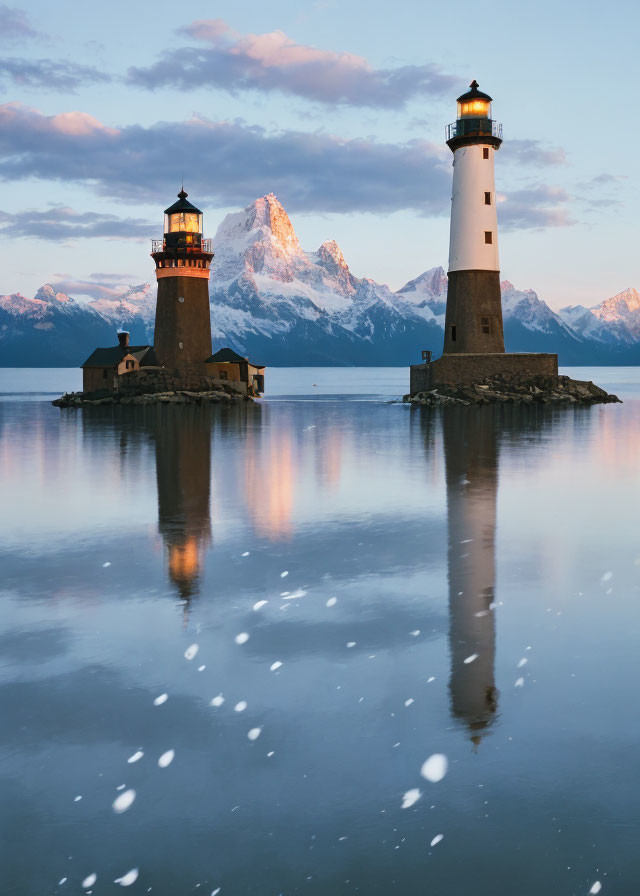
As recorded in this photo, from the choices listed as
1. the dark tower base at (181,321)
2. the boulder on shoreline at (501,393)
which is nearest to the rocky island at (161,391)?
the dark tower base at (181,321)

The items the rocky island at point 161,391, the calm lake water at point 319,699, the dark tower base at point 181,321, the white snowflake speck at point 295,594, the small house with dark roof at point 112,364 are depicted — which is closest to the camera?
the calm lake water at point 319,699

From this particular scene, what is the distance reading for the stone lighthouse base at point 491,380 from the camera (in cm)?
5581

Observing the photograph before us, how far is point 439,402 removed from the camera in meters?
55.6

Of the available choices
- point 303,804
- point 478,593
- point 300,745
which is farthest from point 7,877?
point 478,593

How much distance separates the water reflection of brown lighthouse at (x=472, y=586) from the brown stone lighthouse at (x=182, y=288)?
128 ft

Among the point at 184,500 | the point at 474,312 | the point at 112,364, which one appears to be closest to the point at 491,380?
the point at 474,312

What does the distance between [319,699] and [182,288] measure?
57.6m

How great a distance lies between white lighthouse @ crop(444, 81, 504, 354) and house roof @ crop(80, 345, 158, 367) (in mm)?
22824

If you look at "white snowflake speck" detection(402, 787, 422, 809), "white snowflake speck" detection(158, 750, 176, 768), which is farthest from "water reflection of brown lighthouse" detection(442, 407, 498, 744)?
"white snowflake speck" detection(158, 750, 176, 768)

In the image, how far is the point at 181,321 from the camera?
63344mm

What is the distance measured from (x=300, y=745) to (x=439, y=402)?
49.8m

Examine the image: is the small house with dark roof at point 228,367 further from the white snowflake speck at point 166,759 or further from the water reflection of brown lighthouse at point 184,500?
the white snowflake speck at point 166,759

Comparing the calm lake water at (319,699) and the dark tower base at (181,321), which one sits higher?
the dark tower base at (181,321)

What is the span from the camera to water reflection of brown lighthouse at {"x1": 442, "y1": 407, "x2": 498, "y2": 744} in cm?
738
